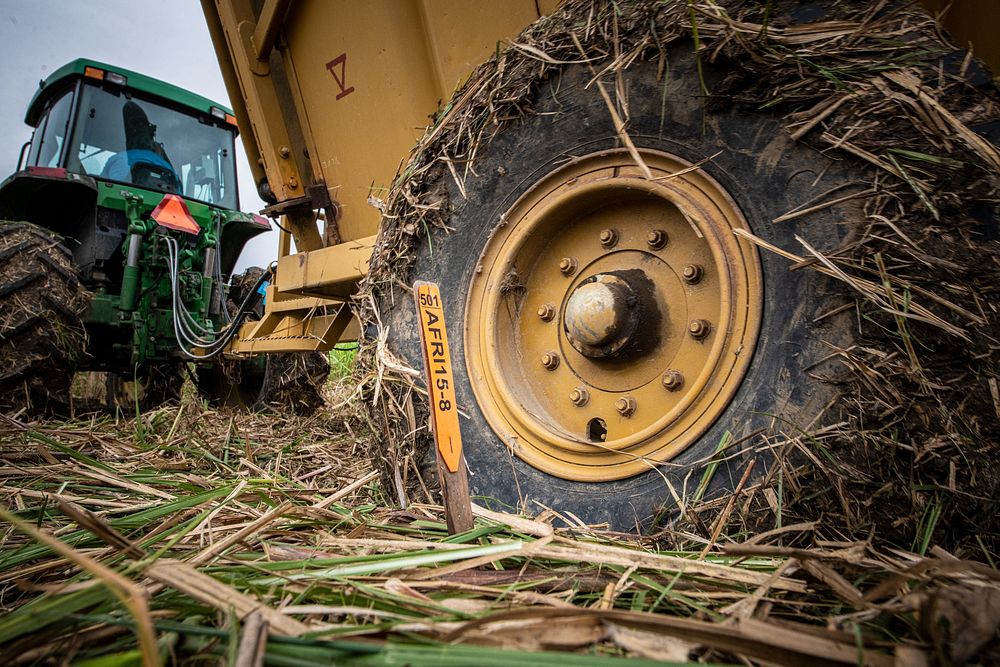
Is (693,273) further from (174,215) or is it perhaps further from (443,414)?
(174,215)

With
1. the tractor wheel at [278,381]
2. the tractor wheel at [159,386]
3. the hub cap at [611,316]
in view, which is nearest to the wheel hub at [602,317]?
the hub cap at [611,316]

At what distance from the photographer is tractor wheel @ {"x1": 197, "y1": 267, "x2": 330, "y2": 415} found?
4.39m

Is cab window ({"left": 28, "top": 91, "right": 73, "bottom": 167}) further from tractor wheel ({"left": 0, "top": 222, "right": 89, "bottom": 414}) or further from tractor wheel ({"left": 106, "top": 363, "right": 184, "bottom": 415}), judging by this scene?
tractor wheel ({"left": 106, "top": 363, "right": 184, "bottom": 415})

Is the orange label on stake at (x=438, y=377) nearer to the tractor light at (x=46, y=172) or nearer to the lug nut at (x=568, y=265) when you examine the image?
the lug nut at (x=568, y=265)

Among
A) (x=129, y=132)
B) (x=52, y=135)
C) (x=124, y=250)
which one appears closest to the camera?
(x=124, y=250)

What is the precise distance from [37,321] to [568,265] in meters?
3.16

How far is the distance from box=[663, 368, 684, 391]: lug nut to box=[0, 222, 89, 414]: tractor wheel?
3.38m

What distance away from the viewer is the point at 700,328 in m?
1.34

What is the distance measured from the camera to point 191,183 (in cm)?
539

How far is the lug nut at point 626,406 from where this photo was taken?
1.44m

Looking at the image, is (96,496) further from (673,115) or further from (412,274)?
(673,115)

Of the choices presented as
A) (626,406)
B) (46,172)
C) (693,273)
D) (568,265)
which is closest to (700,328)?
(693,273)

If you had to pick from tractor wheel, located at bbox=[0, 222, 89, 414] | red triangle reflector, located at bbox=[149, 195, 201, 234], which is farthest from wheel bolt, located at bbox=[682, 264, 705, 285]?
red triangle reflector, located at bbox=[149, 195, 201, 234]

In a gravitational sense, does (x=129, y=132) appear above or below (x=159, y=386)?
above
